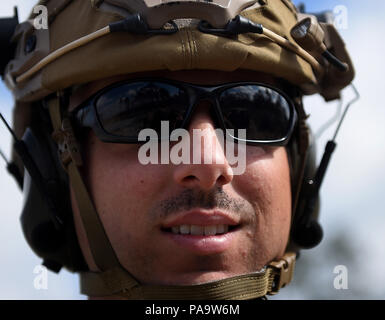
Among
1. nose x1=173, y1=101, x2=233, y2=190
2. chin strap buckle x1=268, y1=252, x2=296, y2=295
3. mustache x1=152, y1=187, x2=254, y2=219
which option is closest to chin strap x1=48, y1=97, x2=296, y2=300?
chin strap buckle x1=268, y1=252, x2=296, y2=295

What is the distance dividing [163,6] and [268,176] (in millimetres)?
823

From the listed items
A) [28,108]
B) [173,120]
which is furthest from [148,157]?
[28,108]

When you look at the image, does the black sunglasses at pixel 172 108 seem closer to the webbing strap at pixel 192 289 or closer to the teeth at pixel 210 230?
the teeth at pixel 210 230

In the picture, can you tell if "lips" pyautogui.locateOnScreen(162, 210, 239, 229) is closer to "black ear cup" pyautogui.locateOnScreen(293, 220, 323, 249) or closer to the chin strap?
the chin strap

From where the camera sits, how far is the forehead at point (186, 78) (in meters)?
2.27

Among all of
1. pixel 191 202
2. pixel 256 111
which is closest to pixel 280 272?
pixel 191 202

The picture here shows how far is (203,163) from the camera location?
6.95 feet

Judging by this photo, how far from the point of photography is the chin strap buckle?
2.43m

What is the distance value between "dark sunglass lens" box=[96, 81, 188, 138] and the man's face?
2.7 inches

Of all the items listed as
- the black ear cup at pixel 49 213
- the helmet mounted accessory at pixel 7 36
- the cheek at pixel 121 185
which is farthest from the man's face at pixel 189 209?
the helmet mounted accessory at pixel 7 36

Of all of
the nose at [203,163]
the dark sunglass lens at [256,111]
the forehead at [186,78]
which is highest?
the forehead at [186,78]

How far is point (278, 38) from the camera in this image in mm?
2393

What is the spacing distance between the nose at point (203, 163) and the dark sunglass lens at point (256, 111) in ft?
0.38
